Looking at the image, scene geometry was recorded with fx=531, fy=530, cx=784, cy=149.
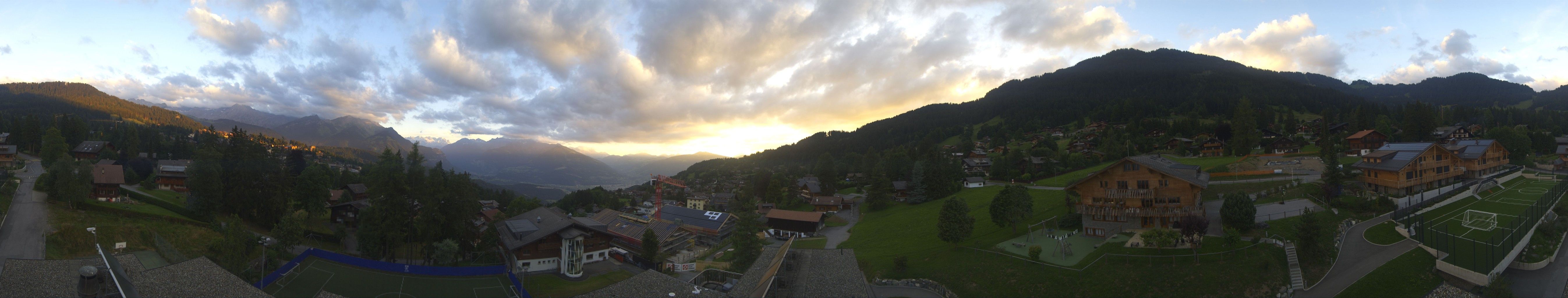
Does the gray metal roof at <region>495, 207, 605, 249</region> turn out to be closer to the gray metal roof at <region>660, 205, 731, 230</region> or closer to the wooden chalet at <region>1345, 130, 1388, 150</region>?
the gray metal roof at <region>660, 205, 731, 230</region>

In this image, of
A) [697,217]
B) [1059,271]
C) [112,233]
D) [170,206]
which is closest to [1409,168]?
[1059,271]

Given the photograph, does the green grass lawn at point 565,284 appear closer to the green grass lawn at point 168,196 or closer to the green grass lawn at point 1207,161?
the green grass lawn at point 168,196

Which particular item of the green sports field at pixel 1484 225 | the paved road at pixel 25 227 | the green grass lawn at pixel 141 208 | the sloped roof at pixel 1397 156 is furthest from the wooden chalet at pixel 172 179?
the sloped roof at pixel 1397 156

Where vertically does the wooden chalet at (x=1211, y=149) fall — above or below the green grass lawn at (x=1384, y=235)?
above

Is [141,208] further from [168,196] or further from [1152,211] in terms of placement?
[1152,211]

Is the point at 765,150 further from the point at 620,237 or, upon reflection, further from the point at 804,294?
the point at 804,294

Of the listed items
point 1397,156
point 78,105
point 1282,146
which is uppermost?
point 78,105
